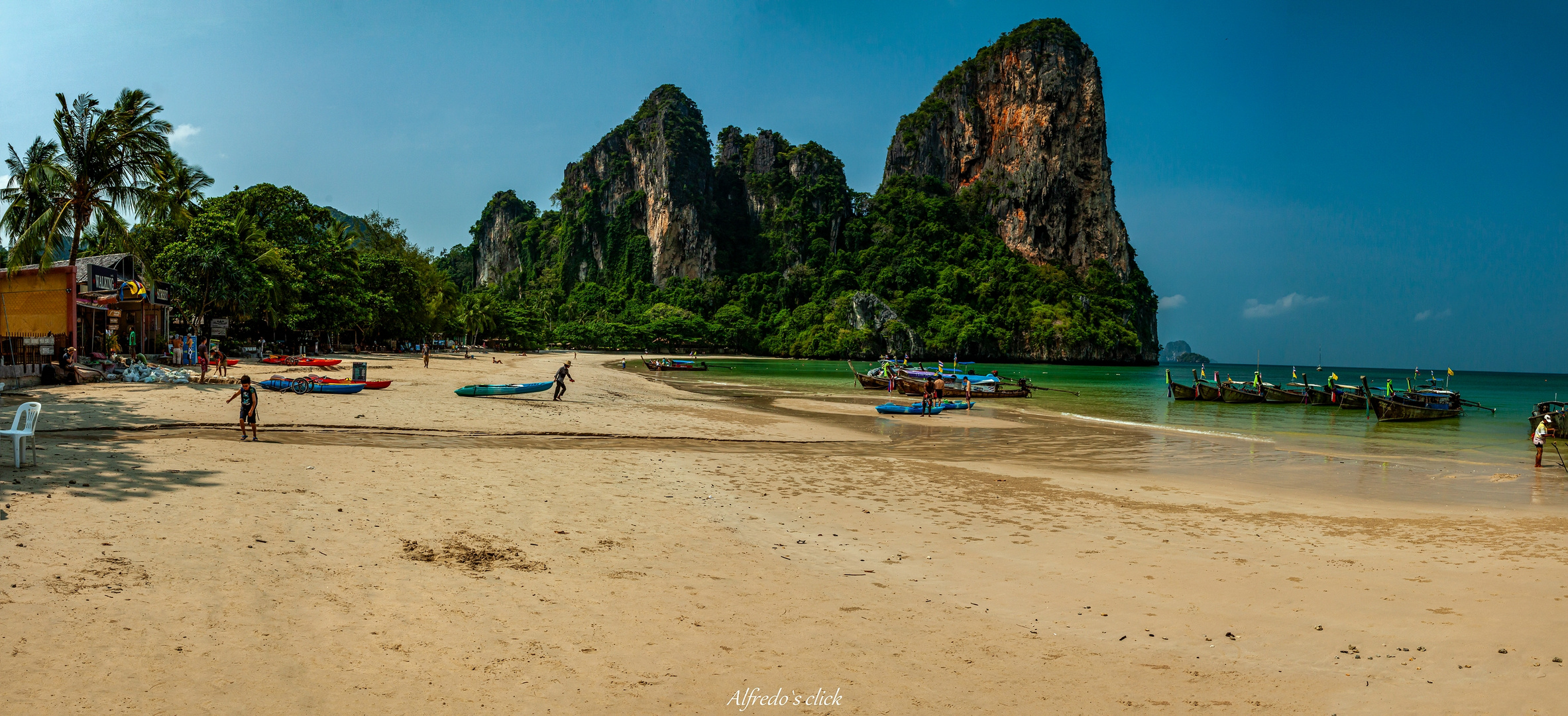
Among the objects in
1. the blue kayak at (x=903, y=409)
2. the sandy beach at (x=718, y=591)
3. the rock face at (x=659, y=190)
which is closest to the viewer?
the sandy beach at (x=718, y=591)

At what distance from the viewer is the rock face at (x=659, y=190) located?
130250 mm

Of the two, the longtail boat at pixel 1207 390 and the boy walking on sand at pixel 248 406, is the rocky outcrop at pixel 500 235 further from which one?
the boy walking on sand at pixel 248 406

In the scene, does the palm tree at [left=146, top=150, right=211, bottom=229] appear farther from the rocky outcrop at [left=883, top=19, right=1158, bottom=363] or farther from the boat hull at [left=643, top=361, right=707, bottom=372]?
the rocky outcrop at [left=883, top=19, right=1158, bottom=363]

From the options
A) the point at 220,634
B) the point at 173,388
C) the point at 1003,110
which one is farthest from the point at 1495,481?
the point at 1003,110

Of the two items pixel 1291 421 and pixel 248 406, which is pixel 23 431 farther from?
pixel 1291 421

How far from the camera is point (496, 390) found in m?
23.3

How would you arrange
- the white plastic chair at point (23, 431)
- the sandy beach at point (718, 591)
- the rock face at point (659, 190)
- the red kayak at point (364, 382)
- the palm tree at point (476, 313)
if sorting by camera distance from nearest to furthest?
the sandy beach at point (718, 591), the white plastic chair at point (23, 431), the red kayak at point (364, 382), the palm tree at point (476, 313), the rock face at point (659, 190)

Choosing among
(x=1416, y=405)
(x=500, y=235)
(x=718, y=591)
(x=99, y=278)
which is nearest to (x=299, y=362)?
(x=99, y=278)

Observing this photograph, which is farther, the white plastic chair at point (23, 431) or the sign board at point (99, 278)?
the sign board at point (99, 278)

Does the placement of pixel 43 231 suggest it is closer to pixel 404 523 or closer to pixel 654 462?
pixel 654 462

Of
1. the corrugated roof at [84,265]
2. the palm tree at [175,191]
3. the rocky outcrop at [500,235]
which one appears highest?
the rocky outcrop at [500,235]

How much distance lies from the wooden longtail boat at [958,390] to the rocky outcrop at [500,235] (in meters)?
140

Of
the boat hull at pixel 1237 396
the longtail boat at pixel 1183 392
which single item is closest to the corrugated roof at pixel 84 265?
the longtail boat at pixel 1183 392

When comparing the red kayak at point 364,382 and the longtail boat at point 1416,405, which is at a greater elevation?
the red kayak at point 364,382
